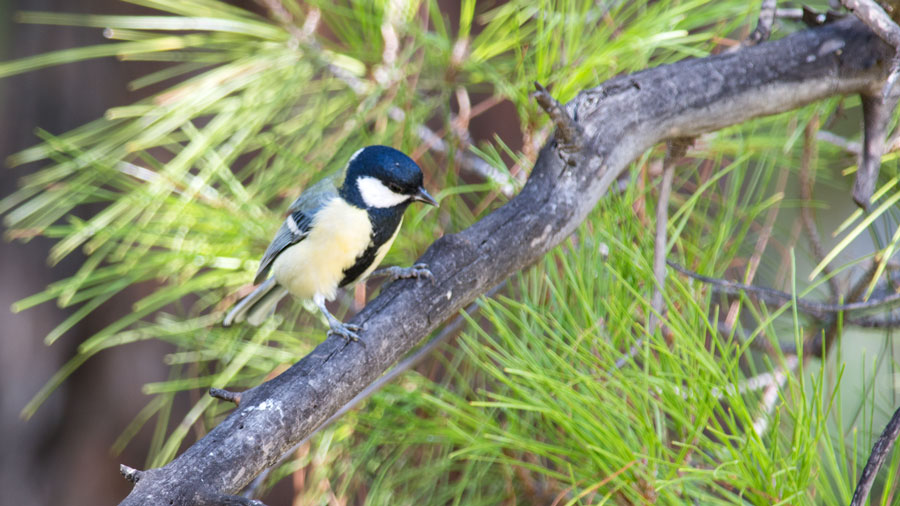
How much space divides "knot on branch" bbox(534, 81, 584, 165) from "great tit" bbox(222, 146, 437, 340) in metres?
0.26

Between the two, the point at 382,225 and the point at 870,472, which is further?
the point at 382,225

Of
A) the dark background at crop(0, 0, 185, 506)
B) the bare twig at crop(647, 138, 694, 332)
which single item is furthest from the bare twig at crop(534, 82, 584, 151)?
the dark background at crop(0, 0, 185, 506)

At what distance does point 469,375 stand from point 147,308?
0.48 metres

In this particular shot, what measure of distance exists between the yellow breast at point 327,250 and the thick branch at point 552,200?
0.95 ft

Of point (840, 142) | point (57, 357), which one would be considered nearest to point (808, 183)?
point (840, 142)

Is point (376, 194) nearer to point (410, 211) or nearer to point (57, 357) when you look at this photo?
point (410, 211)

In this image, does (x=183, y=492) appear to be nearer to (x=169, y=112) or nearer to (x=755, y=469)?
(x=755, y=469)

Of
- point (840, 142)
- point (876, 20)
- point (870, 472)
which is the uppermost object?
point (876, 20)

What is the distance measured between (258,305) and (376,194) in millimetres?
295

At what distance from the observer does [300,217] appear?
3.80ft

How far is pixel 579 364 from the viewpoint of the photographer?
79 cm

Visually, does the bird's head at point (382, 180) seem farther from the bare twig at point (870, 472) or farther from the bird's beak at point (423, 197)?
the bare twig at point (870, 472)

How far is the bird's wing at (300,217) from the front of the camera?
1.14 meters

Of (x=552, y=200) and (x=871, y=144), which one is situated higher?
(x=552, y=200)
